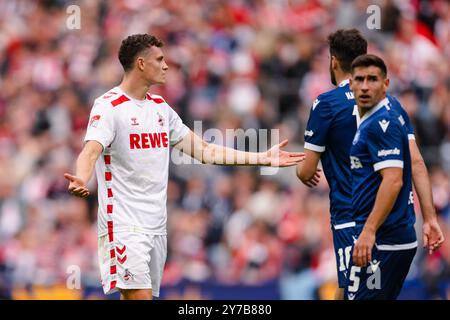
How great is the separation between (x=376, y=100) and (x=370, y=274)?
1.23m

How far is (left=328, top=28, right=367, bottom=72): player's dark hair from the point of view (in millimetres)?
8477

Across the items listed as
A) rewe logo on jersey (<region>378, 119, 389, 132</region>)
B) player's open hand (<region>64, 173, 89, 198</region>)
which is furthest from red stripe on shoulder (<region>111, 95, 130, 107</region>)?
rewe logo on jersey (<region>378, 119, 389, 132</region>)

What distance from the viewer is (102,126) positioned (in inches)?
332

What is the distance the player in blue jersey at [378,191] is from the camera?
24.6 feet

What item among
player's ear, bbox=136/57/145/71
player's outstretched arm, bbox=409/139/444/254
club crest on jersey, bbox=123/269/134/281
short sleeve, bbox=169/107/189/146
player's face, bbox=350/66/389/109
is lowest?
club crest on jersey, bbox=123/269/134/281

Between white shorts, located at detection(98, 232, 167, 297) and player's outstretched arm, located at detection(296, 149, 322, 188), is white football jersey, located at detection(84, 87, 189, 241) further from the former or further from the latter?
player's outstretched arm, located at detection(296, 149, 322, 188)

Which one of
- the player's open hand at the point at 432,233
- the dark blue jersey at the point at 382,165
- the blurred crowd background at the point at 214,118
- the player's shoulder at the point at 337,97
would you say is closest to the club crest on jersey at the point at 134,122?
the player's shoulder at the point at 337,97

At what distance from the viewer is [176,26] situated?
17.6 metres

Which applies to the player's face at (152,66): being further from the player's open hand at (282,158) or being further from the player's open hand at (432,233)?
the player's open hand at (432,233)

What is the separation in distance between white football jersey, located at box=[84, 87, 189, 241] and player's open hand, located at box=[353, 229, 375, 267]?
1.85 metres

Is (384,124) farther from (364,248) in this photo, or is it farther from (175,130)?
(175,130)

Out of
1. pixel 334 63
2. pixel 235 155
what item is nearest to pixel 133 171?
pixel 235 155

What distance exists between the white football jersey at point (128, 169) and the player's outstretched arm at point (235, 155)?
0.49 m
